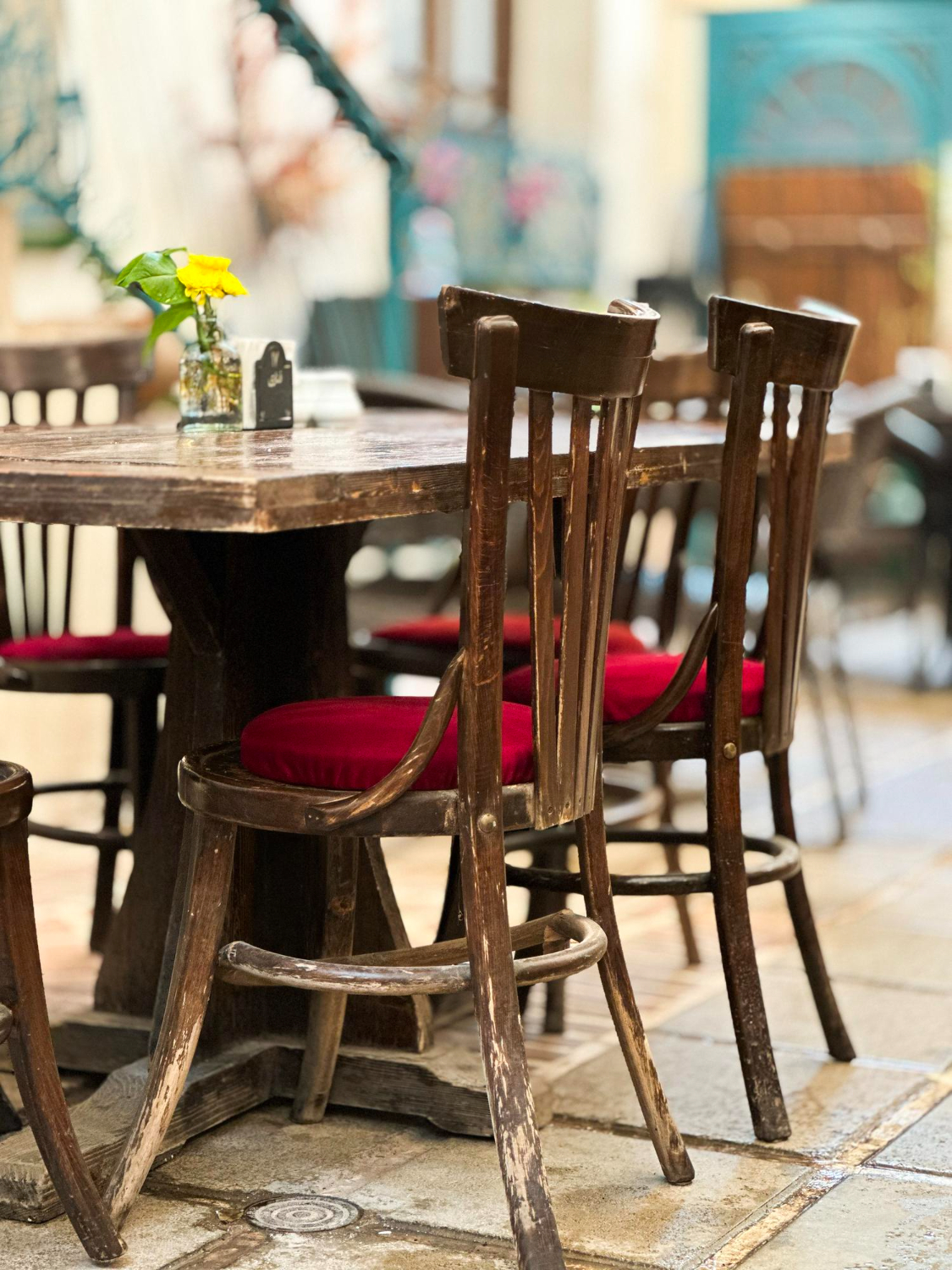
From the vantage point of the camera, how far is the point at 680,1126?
8.20ft

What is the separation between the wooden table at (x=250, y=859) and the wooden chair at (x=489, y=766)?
0.15 m

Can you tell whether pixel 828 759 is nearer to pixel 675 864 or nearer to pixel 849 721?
pixel 849 721

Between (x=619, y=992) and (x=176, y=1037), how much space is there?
521 mm

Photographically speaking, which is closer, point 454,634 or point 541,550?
point 541,550

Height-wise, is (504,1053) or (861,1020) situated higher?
(504,1053)

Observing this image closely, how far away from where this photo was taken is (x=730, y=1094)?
2.62m

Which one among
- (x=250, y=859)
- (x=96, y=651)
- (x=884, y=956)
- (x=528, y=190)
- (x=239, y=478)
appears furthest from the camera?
(x=528, y=190)

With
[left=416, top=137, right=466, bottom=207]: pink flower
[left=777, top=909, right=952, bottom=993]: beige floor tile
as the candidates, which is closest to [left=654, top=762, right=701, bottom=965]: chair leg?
[left=777, top=909, right=952, bottom=993]: beige floor tile

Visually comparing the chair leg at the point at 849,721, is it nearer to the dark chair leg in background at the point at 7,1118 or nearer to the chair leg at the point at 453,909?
the chair leg at the point at 453,909

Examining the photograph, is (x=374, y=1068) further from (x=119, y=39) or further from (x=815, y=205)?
(x=815, y=205)

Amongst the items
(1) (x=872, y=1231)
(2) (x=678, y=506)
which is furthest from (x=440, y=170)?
(1) (x=872, y=1231)

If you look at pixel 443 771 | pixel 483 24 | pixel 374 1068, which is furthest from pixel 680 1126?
pixel 483 24

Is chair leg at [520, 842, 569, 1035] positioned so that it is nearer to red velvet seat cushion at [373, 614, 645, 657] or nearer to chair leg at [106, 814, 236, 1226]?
red velvet seat cushion at [373, 614, 645, 657]

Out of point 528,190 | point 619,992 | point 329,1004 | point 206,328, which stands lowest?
point 329,1004
